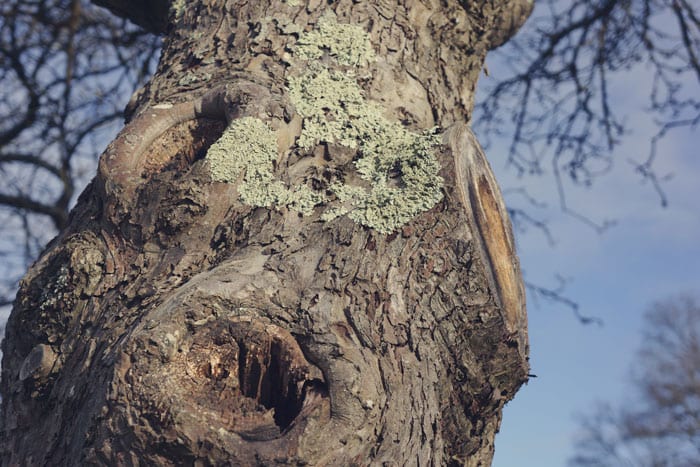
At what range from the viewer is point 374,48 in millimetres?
1883

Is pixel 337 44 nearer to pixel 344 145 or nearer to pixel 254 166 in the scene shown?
pixel 344 145

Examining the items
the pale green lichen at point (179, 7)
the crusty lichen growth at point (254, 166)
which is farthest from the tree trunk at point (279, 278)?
the pale green lichen at point (179, 7)

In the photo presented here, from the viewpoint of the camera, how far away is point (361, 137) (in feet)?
5.44

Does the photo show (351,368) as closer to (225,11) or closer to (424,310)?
(424,310)

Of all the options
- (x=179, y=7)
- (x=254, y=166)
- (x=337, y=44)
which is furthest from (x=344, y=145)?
(x=179, y=7)

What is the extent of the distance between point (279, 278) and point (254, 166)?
0.36 meters

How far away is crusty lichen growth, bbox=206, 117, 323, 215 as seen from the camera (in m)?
1.52

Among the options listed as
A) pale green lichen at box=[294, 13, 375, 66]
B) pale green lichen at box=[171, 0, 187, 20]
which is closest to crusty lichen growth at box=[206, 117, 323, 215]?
pale green lichen at box=[294, 13, 375, 66]

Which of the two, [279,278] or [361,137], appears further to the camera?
[361,137]

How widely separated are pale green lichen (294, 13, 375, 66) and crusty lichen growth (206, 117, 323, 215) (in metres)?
0.34

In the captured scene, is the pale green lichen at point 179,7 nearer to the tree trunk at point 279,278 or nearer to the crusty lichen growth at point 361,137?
the tree trunk at point 279,278

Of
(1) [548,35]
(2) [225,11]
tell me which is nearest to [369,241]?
(2) [225,11]

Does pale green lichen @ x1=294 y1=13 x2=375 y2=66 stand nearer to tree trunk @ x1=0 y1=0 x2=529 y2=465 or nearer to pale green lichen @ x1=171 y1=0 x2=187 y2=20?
tree trunk @ x1=0 y1=0 x2=529 y2=465

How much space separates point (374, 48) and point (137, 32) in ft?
10.1
